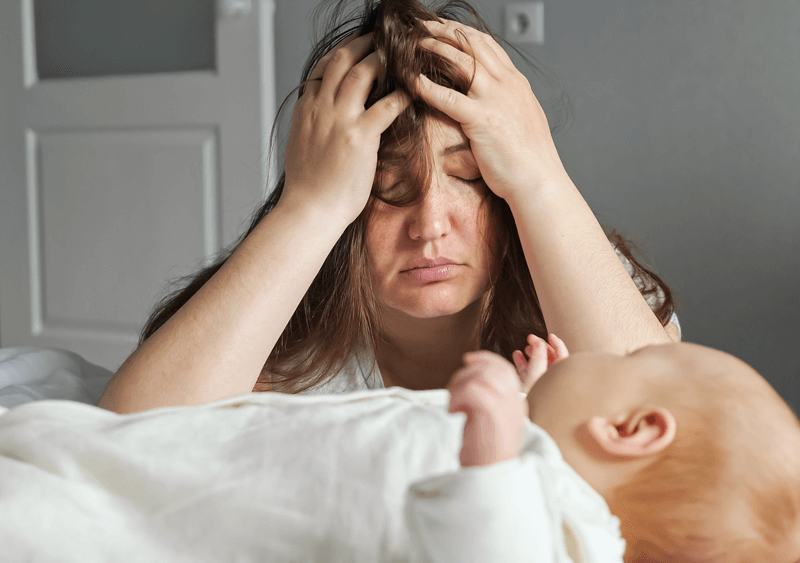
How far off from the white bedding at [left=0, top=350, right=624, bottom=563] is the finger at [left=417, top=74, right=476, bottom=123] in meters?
0.48

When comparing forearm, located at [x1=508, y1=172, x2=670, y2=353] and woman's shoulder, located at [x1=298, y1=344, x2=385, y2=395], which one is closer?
forearm, located at [x1=508, y1=172, x2=670, y2=353]

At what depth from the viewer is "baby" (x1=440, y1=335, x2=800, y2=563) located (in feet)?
1.58

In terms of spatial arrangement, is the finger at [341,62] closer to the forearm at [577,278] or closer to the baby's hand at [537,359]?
the forearm at [577,278]

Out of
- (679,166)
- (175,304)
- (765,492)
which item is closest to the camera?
(765,492)

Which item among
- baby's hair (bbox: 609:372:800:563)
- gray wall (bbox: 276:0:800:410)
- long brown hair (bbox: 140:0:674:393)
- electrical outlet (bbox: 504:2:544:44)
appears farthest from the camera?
electrical outlet (bbox: 504:2:544:44)

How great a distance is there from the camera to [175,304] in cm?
101

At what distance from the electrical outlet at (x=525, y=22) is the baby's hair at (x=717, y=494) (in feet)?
5.54

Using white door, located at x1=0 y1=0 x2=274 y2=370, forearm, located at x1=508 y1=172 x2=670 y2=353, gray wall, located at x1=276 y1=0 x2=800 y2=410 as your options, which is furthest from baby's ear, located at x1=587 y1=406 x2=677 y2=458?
white door, located at x1=0 y1=0 x2=274 y2=370

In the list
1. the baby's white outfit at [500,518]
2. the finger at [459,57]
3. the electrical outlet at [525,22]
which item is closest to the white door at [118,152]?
the electrical outlet at [525,22]

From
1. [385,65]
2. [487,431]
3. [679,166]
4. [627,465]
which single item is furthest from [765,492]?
[679,166]

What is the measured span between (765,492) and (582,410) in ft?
0.47

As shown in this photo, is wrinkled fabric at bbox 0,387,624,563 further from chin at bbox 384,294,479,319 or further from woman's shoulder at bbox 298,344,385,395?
woman's shoulder at bbox 298,344,385,395

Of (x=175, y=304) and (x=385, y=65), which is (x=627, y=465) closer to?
(x=385, y=65)

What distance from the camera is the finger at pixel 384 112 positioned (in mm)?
840
